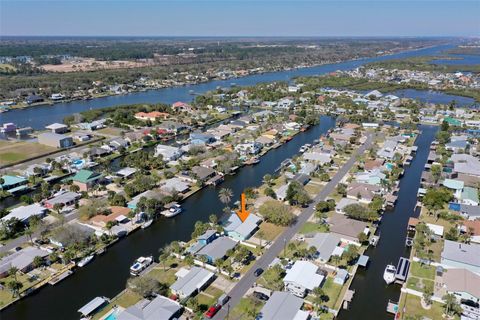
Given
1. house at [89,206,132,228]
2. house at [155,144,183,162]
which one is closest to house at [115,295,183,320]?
house at [89,206,132,228]

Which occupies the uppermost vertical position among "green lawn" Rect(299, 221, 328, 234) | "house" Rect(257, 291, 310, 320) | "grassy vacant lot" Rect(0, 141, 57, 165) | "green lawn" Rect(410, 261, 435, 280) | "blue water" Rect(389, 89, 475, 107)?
"blue water" Rect(389, 89, 475, 107)

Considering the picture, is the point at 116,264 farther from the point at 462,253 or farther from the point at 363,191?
the point at 462,253

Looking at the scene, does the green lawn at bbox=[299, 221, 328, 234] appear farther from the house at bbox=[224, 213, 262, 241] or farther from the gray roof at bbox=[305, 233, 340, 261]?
the house at bbox=[224, 213, 262, 241]

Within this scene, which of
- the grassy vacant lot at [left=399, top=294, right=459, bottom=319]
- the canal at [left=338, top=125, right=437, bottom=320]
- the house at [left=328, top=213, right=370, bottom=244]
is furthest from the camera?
the house at [left=328, top=213, right=370, bottom=244]

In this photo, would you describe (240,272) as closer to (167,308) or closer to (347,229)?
(167,308)

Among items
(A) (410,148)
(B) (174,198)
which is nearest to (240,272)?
(B) (174,198)
